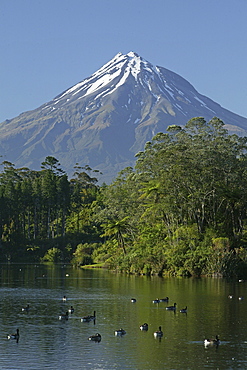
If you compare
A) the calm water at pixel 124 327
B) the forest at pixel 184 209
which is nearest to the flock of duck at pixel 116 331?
the calm water at pixel 124 327

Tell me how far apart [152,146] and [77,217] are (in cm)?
3128

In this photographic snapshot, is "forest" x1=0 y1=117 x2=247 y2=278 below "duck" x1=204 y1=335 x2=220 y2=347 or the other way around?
the other way around

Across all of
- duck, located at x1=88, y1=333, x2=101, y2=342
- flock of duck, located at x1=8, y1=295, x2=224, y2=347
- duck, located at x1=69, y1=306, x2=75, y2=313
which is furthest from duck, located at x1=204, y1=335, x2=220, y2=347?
duck, located at x1=69, y1=306, x2=75, y2=313

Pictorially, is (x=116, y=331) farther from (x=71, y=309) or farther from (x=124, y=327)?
(x=71, y=309)

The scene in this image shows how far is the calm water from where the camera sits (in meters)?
21.1

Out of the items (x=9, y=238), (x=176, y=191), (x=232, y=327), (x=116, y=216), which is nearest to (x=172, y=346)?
(x=232, y=327)

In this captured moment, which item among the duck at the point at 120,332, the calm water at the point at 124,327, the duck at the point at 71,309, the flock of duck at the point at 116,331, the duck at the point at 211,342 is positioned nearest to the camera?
the calm water at the point at 124,327

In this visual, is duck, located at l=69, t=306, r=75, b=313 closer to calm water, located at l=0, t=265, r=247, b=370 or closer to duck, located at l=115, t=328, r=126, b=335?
calm water, located at l=0, t=265, r=247, b=370

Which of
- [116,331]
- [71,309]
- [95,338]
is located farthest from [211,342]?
[71,309]

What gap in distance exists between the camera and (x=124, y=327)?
89.2 feet

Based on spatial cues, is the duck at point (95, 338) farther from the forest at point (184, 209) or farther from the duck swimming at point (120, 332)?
the forest at point (184, 209)

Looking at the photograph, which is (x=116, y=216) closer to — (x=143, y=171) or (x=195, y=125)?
(x=143, y=171)

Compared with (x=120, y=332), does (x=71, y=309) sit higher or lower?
higher

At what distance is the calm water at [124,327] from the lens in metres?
21.1
